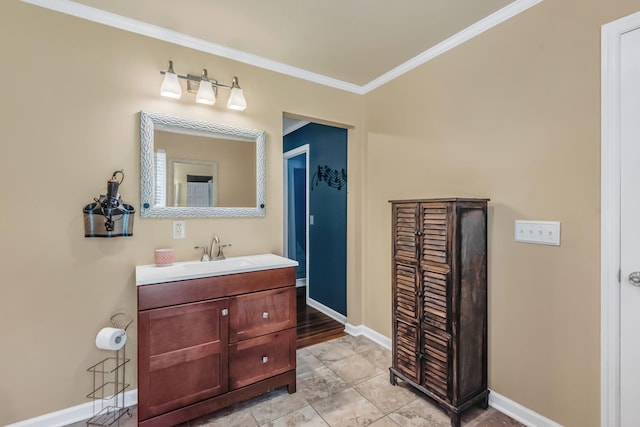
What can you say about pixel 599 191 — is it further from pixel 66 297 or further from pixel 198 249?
pixel 66 297

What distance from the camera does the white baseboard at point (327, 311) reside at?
3311mm

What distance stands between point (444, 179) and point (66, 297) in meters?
2.61

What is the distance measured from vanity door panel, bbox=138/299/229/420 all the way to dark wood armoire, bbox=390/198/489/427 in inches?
48.2

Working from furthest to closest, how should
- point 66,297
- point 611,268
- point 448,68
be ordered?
point 448,68, point 66,297, point 611,268

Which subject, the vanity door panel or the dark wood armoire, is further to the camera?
the dark wood armoire

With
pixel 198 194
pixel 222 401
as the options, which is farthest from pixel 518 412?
pixel 198 194

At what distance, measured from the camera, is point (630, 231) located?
4.48ft

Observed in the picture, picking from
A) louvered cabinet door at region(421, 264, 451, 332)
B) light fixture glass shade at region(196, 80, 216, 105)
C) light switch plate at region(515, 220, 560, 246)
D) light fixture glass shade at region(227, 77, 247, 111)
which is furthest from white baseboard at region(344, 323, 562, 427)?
light fixture glass shade at region(196, 80, 216, 105)

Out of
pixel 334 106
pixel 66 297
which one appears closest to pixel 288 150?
pixel 334 106

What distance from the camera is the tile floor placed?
175 cm

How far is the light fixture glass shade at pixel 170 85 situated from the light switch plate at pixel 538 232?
233cm

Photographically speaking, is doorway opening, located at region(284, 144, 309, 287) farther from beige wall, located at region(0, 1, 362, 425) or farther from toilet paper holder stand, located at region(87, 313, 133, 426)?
toilet paper holder stand, located at region(87, 313, 133, 426)

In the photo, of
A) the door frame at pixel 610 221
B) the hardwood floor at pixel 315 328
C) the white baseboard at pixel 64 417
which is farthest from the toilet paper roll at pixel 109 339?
the door frame at pixel 610 221

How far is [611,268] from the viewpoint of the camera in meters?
1.41
